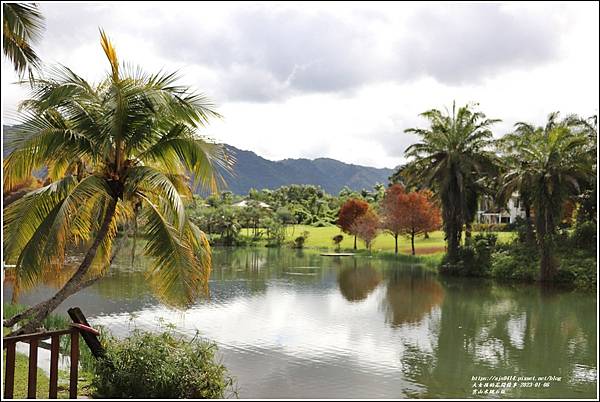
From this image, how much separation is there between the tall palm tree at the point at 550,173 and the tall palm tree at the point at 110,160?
66.5ft

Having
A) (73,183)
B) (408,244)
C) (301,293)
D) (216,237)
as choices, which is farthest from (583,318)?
(216,237)

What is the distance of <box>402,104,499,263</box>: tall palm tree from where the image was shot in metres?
29.7

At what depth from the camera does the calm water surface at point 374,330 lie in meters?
10.5

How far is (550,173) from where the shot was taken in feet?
81.9

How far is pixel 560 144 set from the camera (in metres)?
25.0

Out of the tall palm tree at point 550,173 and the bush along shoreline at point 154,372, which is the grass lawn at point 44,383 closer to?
the bush along shoreline at point 154,372

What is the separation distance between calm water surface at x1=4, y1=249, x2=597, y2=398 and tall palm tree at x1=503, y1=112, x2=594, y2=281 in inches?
107

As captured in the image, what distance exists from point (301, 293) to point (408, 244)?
28.2m

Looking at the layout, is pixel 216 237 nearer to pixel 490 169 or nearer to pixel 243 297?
pixel 490 169

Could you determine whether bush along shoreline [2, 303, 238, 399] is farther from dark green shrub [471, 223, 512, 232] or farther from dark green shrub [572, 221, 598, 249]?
dark green shrub [471, 223, 512, 232]

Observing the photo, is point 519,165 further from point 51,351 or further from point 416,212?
point 51,351

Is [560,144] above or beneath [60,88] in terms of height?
above

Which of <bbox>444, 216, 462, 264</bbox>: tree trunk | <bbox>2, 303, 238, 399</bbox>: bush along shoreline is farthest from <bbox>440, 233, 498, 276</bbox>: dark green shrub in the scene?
<bbox>2, 303, 238, 399</bbox>: bush along shoreline

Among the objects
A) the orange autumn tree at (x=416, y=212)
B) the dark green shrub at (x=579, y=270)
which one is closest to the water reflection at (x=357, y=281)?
the orange autumn tree at (x=416, y=212)
